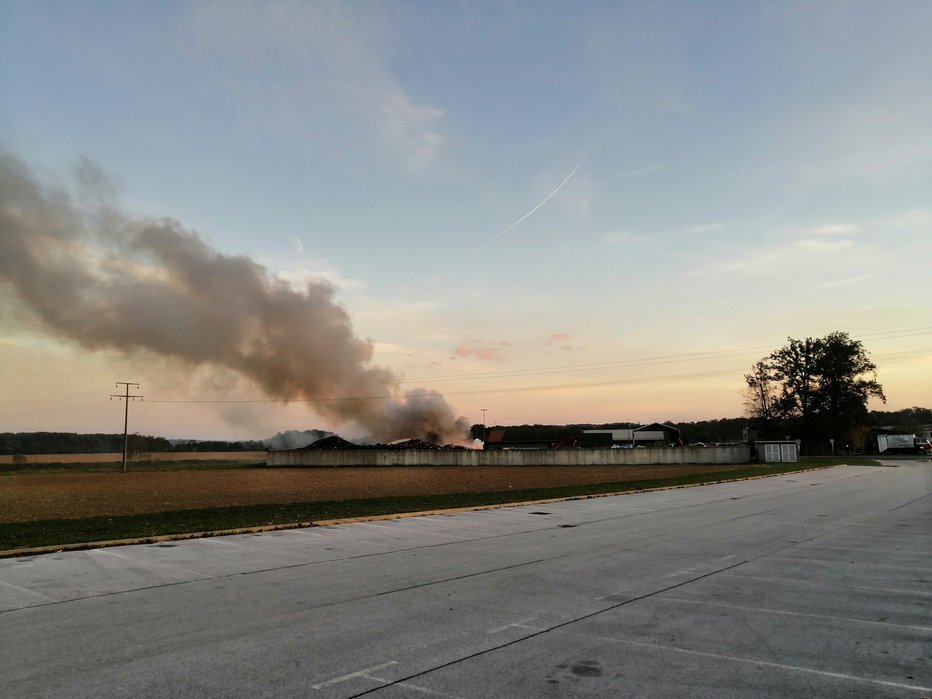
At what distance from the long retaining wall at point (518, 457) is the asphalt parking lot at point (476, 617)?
62.6m

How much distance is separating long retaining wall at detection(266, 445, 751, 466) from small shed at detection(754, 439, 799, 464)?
443cm

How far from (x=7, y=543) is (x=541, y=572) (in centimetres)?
1162

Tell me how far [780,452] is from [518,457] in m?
30.1

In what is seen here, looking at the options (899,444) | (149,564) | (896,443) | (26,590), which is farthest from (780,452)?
(26,590)

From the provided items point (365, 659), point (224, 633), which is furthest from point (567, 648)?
point (224, 633)

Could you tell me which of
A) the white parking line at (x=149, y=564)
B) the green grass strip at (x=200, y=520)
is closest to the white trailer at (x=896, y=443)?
the green grass strip at (x=200, y=520)

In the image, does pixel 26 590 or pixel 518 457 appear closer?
pixel 26 590

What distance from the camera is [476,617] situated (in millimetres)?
7703

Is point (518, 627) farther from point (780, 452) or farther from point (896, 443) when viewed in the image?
point (896, 443)

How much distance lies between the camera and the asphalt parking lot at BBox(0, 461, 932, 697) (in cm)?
558

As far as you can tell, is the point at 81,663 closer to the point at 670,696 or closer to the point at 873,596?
the point at 670,696

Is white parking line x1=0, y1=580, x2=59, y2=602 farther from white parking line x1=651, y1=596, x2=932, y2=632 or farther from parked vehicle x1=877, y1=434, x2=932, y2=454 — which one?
parked vehicle x1=877, y1=434, x2=932, y2=454

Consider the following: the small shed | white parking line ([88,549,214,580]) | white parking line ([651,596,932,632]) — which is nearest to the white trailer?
the small shed

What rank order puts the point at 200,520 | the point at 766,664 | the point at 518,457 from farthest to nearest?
1. the point at 518,457
2. the point at 200,520
3. the point at 766,664
